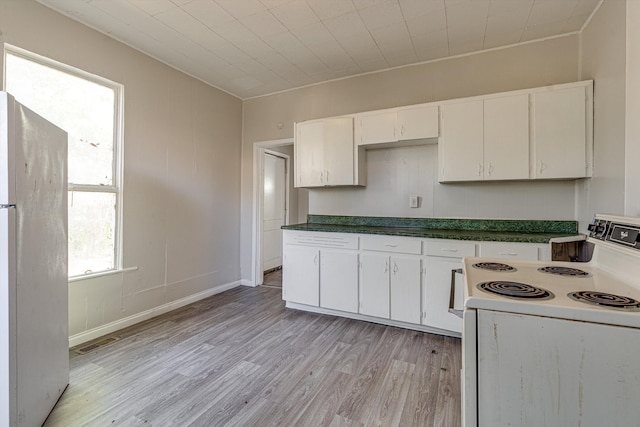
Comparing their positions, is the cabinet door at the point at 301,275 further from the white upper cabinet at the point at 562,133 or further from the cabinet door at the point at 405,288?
the white upper cabinet at the point at 562,133

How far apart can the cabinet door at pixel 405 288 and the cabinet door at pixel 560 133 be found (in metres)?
1.30

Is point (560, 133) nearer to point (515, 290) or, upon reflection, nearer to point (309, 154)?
point (515, 290)

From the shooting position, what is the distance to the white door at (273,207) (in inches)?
198

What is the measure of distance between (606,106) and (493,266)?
1.79 m

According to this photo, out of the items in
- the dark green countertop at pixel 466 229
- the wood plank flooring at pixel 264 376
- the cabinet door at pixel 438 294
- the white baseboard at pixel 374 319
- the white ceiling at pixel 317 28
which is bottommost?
the wood plank flooring at pixel 264 376

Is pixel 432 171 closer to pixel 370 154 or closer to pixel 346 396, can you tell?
pixel 370 154

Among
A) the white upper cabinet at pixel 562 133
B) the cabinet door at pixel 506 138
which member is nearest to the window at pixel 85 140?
the cabinet door at pixel 506 138

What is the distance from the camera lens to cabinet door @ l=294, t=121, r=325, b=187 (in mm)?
3355

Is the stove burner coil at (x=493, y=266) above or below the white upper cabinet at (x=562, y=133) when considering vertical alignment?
below

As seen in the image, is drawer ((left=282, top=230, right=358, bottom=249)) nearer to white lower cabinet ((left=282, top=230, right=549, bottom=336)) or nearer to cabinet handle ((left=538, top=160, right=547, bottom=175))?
white lower cabinet ((left=282, top=230, right=549, bottom=336))

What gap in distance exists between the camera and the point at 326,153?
3316mm

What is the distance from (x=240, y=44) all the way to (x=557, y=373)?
3.26 m

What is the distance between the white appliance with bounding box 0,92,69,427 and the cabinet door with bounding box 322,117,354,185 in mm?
2269

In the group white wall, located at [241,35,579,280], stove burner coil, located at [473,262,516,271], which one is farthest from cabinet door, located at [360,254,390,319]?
stove burner coil, located at [473,262,516,271]
